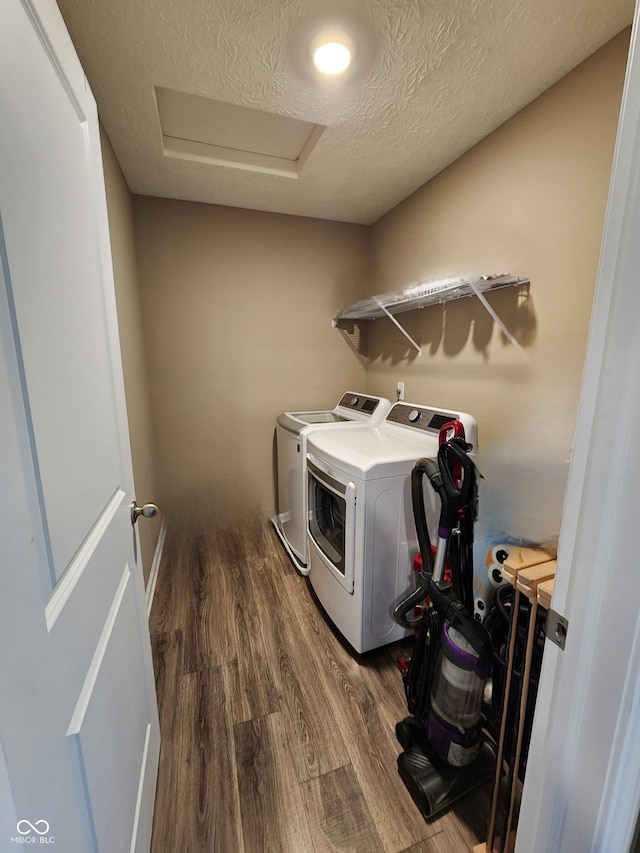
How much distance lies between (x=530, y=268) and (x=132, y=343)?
1.97 meters

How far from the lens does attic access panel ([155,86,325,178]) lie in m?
1.54

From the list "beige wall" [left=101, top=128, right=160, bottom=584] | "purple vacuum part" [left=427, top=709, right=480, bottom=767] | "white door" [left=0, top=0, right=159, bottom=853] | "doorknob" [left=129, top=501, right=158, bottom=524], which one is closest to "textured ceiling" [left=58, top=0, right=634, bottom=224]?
"beige wall" [left=101, top=128, right=160, bottom=584]

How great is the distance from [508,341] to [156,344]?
85.5 inches

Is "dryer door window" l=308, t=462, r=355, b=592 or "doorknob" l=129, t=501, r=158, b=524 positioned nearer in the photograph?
"doorknob" l=129, t=501, r=158, b=524

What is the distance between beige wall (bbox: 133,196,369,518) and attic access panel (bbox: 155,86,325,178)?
541 mm

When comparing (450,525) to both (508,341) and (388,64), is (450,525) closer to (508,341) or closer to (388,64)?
(508,341)

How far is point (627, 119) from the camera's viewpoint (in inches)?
17.9

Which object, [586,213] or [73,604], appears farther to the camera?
[586,213]

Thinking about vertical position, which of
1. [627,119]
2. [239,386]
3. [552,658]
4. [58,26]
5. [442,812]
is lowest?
[442,812]

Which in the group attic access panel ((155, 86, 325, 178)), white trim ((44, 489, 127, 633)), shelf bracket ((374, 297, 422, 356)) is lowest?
white trim ((44, 489, 127, 633))

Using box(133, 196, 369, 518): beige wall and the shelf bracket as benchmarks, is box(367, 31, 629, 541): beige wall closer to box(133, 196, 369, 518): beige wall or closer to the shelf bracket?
the shelf bracket

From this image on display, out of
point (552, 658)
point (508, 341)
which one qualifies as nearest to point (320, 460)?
point (508, 341)

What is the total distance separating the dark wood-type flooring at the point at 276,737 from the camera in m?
1.02

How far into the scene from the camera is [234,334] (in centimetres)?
254
